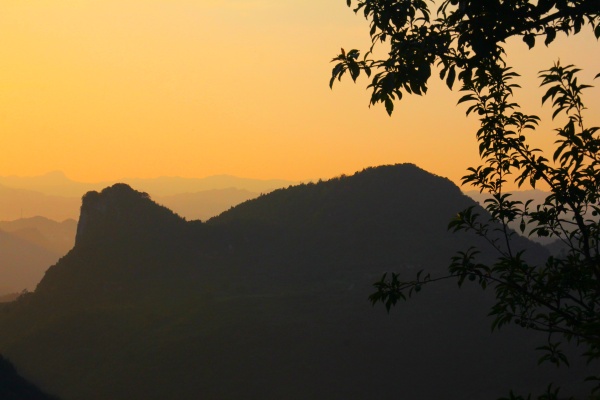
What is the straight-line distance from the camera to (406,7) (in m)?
→ 13.6

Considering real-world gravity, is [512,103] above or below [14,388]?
above

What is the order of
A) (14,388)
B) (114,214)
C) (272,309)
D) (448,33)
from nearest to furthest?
(448,33)
(14,388)
(272,309)
(114,214)

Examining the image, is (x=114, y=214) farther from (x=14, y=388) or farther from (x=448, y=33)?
(x=448, y=33)

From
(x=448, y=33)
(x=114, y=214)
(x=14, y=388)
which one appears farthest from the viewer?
(x=114, y=214)

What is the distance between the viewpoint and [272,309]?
10931 cm

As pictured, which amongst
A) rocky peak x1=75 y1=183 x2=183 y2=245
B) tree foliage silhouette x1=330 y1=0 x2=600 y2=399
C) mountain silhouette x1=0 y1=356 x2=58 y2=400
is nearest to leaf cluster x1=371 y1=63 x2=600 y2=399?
tree foliage silhouette x1=330 y1=0 x2=600 y2=399

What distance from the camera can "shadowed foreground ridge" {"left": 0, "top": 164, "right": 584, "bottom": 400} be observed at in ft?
295

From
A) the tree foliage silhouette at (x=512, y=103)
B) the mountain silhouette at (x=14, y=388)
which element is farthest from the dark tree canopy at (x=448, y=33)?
the mountain silhouette at (x=14, y=388)

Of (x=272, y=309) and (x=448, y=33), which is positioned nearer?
(x=448, y=33)

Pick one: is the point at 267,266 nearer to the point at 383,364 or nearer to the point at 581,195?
the point at 383,364

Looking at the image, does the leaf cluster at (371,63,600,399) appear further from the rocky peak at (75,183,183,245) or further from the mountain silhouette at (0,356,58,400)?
the rocky peak at (75,183,183,245)

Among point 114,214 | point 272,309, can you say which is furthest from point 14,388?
point 114,214

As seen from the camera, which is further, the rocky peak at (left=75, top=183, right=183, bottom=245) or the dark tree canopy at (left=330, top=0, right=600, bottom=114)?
the rocky peak at (left=75, top=183, right=183, bottom=245)

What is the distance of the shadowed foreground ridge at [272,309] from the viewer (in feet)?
295
